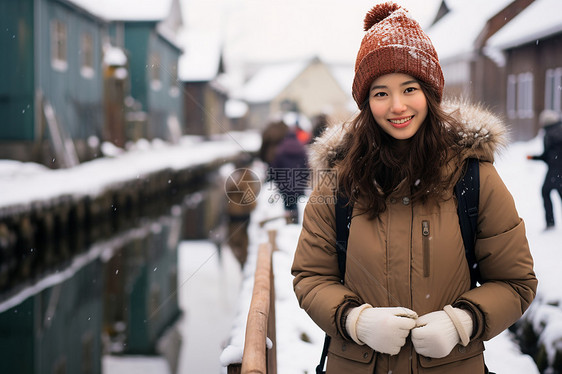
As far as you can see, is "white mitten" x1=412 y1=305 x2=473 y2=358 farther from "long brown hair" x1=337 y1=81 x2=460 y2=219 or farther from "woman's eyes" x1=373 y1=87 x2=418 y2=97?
"woman's eyes" x1=373 y1=87 x2=418 y2=97

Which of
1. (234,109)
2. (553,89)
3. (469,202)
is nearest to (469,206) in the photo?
(469,202)

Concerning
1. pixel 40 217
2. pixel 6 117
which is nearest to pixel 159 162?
pixel 6 117

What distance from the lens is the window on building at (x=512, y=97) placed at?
5.34m

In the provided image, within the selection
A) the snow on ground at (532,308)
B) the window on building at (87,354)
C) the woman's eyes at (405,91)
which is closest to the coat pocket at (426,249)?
the woman's eyes at (405,91)

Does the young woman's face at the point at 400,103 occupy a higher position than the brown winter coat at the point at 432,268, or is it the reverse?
the young woman's face at the point at 400,103

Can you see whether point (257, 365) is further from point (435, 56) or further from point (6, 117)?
point (6, 117)

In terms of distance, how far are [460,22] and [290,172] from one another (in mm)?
1471

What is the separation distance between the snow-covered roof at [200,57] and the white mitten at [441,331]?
93.1 feet

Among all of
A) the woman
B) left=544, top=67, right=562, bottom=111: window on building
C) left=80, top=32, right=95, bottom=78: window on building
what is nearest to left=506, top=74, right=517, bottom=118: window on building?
left=544, top=67, right=562, bottom=111: window on building

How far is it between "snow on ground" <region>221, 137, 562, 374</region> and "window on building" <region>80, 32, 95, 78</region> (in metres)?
13.0

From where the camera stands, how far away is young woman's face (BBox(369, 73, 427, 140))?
163 cm

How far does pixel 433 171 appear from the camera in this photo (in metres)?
1.60

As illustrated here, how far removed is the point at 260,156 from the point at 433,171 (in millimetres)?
5411

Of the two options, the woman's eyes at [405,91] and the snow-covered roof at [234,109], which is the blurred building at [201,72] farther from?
the woman's eyes at [405,91]
